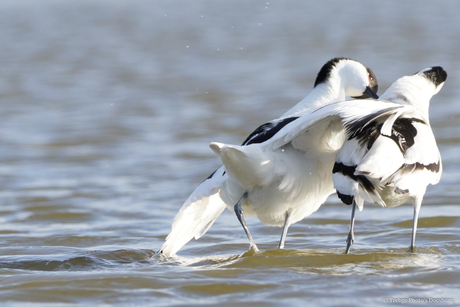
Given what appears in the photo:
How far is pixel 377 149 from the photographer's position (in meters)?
5.07

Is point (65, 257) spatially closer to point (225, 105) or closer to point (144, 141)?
point (144, 141)

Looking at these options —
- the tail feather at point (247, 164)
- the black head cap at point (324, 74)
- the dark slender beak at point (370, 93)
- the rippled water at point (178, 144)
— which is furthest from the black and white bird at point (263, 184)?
the dark slender beak at point (370, 93)

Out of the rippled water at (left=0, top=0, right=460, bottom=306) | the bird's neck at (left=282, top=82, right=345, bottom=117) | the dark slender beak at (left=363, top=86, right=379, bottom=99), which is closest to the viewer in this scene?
the rippled water at (left=0, top=0, right=460, bottom=306)

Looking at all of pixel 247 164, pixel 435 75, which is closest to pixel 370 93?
pixel 435 75

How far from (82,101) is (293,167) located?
911 centimetres

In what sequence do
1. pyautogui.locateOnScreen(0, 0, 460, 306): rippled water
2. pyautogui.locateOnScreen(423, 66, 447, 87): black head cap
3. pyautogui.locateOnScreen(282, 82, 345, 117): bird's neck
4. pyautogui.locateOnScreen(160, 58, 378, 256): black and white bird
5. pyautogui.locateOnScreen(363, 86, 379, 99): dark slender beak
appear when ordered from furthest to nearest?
pyautogui.locateOnScreen(363, 86, 379, 99): dark slender beak < pyautogui.locateOnScreen(282, 82, 345, 117): bird's neck < pyautogui.locateOnScreen(423, 66, 447, 87): black head cap < pyautogui.locateOnScreen(160, 58, 378, 256): black and white bird < pyautogui.locateOnScreen(0, 0, 460, 306): rippled water

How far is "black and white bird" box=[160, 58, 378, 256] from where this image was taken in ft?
18.0

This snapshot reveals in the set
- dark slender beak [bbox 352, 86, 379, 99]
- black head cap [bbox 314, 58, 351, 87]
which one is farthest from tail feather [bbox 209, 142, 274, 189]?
dark slender beak [bbox 352, 86, 379, 99]

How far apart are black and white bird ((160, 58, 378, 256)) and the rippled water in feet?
0.92

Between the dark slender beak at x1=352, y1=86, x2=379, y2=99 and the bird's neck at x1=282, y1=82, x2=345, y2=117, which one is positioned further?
the dark slender beak at x1=352, y1=86, x2=379, y2=99

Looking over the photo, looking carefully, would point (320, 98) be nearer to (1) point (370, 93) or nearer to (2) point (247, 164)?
(1) point (370, 93)

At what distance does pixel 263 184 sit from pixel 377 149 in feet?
3.22

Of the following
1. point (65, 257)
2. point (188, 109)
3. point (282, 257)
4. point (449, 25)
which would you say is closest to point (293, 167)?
point (282, 257)

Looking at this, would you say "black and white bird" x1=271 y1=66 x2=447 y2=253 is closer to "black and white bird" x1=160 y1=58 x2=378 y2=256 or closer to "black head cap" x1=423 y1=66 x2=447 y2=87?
"black and white bird" x1=160 y1=58 x2=378 y2=256
